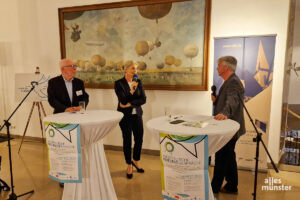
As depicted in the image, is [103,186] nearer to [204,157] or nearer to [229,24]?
[204,157]

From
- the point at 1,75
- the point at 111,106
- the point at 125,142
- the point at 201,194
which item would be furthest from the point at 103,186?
A: the point at 1,75

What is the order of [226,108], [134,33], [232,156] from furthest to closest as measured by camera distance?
[134,33] < [232,156] < [226,108]

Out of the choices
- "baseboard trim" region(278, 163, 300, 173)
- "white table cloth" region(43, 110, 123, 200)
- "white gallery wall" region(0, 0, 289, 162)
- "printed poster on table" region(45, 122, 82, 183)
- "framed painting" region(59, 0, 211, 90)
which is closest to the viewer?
"printed poster on table" region(45, 122, 82, 183)

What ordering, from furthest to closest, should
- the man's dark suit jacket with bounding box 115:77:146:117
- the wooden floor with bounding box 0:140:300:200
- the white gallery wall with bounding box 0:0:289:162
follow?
the white gallery wall with bounding box 0:0:289:162
the man's dark suit jacket with bounding box 115:77:146:117
the wooden floor with bounding box 0:140:300:200

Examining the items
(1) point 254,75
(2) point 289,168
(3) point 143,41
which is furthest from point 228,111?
(3) point 143,41

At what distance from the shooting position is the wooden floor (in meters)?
2.68

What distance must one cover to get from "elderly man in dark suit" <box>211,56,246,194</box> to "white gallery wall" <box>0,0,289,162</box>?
3.40 ft

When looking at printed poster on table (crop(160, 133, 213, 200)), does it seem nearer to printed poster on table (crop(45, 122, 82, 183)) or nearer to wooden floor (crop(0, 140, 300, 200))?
printed poster on table (crop(45, 122, 82, 183))

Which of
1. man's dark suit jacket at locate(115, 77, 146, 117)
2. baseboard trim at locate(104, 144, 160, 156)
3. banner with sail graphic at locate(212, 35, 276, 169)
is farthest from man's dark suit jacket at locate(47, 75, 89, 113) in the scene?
banner with sail graphic at locate(212, 35, 276, 169)

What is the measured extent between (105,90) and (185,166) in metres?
2.77

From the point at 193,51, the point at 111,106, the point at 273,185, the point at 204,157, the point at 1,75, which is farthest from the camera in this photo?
the point at 1,75

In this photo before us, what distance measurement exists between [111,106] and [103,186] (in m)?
2.00

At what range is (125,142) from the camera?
3.14 m

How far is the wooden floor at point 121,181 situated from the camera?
2.68 m
